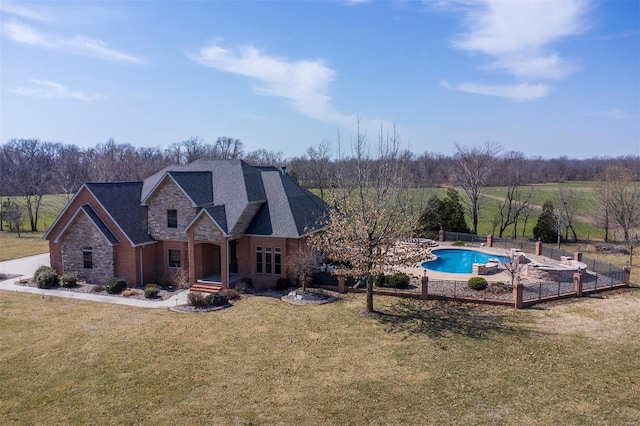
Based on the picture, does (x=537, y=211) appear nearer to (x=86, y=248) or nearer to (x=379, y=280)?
(x=379, y=280)

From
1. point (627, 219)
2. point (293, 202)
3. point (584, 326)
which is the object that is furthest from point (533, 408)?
point (627, 219)

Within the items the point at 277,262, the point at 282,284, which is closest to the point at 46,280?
the point at 277,262

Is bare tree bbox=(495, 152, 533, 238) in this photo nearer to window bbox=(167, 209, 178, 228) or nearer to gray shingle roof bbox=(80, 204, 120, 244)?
window bbox=(167, 209, 178, 228)

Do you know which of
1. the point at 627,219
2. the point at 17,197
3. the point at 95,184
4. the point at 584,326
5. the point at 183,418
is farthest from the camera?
the point at 17,197

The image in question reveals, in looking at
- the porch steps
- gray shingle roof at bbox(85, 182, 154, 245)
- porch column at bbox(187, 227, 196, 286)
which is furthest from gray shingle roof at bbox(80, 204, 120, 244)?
the porch steps

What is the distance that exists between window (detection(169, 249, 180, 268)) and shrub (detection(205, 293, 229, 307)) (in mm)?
6773

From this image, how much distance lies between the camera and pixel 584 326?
68.0ft

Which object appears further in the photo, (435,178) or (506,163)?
(435,178)

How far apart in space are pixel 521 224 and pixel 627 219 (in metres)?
16.9

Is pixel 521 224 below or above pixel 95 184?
below

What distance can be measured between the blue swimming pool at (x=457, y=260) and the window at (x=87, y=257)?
973 inches

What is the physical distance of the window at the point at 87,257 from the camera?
96.0ft

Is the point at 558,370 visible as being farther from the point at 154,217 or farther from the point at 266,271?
the point at 154,217

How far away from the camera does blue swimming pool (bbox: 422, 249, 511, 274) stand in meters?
34.2
